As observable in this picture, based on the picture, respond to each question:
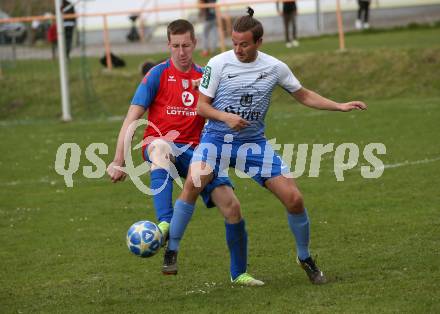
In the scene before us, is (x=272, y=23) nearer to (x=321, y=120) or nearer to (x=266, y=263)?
(x=321, y=120)

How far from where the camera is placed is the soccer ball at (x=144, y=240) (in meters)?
7.07

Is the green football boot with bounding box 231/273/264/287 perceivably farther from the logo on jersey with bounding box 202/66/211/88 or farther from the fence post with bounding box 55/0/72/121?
the fence post with bounding box 55/0/72/121

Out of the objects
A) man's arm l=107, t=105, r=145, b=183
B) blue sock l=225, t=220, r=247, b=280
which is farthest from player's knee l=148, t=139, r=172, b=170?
blue sock l=225, t=220, r=247, b=280

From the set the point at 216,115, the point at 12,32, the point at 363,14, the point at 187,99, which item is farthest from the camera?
the point at 363,14

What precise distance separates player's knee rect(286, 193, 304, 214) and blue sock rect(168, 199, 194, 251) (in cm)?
73

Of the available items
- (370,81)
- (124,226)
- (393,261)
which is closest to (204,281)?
(393,261)

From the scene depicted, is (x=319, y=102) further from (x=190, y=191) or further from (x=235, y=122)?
(x=190, y=191)

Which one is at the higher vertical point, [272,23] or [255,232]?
[255,232]

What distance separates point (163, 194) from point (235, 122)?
103cm

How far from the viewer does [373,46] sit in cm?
2306

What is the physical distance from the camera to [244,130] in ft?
23.6

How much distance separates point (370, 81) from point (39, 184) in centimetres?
1013

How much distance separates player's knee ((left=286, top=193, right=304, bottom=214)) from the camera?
7098 millimetres

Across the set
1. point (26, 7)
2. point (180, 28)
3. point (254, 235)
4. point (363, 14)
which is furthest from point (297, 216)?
point (26, 7)
